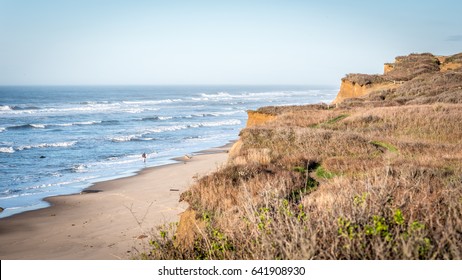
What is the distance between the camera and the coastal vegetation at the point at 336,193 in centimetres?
470

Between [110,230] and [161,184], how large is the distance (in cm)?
801

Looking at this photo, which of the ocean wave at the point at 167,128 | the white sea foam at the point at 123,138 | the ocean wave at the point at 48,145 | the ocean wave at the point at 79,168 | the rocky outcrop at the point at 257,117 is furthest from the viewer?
the ocean wave at the point at 167,128

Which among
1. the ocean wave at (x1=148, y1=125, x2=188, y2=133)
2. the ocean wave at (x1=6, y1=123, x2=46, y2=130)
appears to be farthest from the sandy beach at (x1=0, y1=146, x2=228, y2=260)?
the ocean wave at (x1=6, y1=123, x2=46, y2=130)

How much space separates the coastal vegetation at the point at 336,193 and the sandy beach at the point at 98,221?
7.10 feet

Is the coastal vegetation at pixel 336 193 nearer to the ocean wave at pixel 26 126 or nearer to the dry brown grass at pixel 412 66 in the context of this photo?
the dry brown grass at pixel 412 66

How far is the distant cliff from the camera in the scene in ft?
132

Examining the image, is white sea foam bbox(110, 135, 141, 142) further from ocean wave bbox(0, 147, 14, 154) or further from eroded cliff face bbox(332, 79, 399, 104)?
eroded cliff face bbox(332, 79, 399, 104)

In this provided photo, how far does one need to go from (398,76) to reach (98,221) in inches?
1486

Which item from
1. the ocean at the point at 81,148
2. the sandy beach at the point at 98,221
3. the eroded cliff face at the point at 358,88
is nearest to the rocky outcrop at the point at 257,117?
the ocean at the point at 81,148

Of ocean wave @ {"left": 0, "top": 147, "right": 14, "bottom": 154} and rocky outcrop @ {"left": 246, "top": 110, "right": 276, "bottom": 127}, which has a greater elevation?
rocky outcrop @ {"left": 246, "top": 110, "right": 276, "bottom": 127}

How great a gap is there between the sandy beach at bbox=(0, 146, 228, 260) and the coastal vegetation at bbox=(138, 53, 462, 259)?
2164 mm

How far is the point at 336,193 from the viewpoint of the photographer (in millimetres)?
8547
